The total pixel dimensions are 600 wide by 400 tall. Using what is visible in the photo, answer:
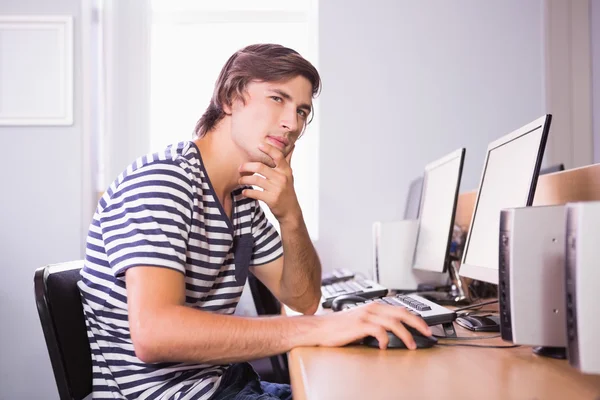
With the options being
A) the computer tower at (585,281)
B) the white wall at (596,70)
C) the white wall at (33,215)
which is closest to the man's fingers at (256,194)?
the computer tower at (585,281)

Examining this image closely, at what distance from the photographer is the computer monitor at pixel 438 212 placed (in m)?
1.90

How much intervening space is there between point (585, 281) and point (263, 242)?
1.01 metres

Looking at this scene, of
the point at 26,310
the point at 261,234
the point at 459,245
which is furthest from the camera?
the point at 26,310

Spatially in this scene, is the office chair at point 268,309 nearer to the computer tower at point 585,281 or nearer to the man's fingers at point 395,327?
the man's fingers at point 395,327

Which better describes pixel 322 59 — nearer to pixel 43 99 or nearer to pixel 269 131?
pixel 43 99

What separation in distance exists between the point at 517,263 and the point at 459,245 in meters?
1.33

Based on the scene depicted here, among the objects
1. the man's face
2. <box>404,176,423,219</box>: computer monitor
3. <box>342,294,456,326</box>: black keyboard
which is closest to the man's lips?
the man's face

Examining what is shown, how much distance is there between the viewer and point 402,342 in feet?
3.40

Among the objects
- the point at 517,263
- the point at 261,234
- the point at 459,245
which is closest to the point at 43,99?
the point at 261,234

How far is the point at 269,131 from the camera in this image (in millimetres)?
1435

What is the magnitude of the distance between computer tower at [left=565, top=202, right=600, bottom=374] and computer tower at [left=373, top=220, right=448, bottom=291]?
5.11 ft

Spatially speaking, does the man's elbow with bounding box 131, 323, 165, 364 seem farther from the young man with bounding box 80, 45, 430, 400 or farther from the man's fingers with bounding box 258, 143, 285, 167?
the man's fingers with bounding box 258, 143, 285, 167

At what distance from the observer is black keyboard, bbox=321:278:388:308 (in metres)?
1.86

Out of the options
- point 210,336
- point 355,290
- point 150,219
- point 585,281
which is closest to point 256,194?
point 150,219
